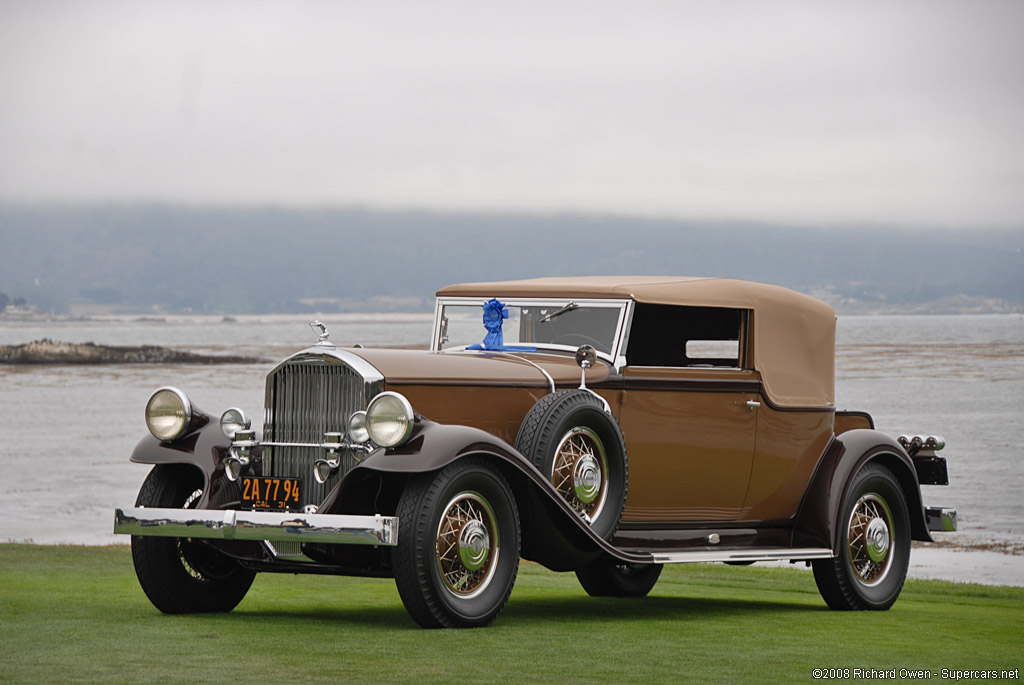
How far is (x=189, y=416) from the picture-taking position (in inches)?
371

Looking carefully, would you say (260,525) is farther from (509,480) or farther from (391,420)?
(509,480)

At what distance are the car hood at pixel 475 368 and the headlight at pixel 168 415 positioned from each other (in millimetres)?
1347

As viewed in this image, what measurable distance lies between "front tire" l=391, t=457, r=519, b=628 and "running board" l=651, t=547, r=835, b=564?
4.21 feet

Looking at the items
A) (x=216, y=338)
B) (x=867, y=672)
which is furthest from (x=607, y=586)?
(x=216, y=338)

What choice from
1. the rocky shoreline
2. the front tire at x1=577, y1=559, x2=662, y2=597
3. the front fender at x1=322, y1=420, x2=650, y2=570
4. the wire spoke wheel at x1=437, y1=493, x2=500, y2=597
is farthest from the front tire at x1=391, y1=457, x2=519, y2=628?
the rocky shoreline

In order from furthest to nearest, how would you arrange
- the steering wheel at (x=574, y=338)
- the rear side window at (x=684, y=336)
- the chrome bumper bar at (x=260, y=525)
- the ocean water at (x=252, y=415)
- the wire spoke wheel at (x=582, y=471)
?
1. the ocean water at (x=252, y=415)
2. the rear side window at (x=684, y=336)
3. the steering wheel at (x=574, y=338)
4. the wire spoke wheel at (x=582, y=471)
5. the chrome bumper bar at (x=260, y=525)

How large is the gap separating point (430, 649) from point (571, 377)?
8.64ft

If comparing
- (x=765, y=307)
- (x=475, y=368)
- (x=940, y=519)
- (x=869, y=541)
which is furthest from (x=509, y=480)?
(x=940, y=519)

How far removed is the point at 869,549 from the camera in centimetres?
1103

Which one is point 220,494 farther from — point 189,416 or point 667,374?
point 667,374

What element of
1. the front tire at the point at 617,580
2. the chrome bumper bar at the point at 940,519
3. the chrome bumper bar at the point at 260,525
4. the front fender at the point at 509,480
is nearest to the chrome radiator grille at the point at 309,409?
the front fender at the point at 509,480

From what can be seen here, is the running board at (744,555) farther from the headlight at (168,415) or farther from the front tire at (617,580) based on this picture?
the headlight at (168,415)

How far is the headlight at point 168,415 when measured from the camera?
9.38m

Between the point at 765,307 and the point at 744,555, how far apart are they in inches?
76.7
